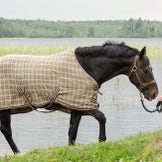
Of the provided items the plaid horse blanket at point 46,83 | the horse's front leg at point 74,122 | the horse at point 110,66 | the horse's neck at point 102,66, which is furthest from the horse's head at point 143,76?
the horse's front leg at point 74,122

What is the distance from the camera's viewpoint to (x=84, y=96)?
9.81 meters

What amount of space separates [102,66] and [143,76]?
61 centimetres

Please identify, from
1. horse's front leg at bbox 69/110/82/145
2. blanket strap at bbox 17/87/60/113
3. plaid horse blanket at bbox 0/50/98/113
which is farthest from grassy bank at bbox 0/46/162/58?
horse's front leg at bbox 69/110/82/145

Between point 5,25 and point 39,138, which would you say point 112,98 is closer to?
point 39,138

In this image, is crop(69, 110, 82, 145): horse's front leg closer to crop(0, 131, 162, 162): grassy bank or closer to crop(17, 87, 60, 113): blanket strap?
crop(17, 87, 60, 113): blanket strap

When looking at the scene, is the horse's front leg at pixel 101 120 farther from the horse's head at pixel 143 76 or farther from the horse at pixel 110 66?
the horse's head at pixel 143 76

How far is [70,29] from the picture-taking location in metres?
108

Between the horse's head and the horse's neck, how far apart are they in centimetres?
10

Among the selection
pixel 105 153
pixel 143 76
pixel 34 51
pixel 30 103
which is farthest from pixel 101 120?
pixel 34 51

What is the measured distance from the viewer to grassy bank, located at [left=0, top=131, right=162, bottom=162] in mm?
7770

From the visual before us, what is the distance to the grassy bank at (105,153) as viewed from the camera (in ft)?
25.5

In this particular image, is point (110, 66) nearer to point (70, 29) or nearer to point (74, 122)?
point (74, 122)

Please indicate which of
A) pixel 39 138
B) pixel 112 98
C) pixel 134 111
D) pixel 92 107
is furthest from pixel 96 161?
pixel 112 98

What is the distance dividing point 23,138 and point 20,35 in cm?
8410
